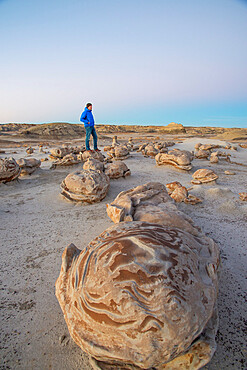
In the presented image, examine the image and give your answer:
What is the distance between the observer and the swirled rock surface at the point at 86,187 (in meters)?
3.99

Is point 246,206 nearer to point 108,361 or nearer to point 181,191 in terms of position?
point 181,191

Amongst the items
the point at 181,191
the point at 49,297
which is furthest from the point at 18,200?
the point at 181,191

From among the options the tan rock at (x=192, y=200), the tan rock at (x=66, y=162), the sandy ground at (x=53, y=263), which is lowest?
the sandy ground at (x=53, y=263)

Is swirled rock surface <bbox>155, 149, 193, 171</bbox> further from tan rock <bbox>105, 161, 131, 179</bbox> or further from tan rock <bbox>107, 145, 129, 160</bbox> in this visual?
tan rock <bbox>105, 161, 131, 179</bbox>

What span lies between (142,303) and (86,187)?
309 cm

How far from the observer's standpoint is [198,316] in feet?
3.64

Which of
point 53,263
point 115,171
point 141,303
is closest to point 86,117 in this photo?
point 115,171

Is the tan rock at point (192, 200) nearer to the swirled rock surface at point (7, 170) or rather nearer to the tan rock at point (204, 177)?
the tan rock at point (204, 177)

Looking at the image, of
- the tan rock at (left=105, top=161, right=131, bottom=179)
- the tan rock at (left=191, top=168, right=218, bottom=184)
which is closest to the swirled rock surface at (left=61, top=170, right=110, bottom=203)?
the tan rock at (left=105, top=161, right=131, bottom=179)

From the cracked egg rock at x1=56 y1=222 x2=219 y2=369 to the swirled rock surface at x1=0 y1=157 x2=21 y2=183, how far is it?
453cm

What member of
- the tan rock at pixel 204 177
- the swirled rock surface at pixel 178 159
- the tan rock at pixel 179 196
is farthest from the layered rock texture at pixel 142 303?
the swirled rock surface at pixel 178 159

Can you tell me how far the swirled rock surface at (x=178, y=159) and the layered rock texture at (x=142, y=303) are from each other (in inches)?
211

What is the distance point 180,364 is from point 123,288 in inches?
21.0

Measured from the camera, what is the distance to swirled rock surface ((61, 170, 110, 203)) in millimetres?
3994
